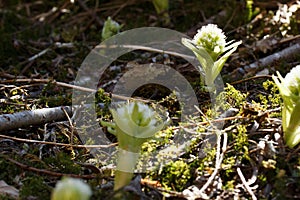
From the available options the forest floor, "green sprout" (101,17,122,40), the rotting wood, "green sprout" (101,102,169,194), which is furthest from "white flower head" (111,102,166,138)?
"green sprout" (101,17,122,40)

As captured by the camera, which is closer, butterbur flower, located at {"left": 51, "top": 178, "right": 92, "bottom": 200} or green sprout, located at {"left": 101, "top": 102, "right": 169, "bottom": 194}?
butterbur flower, located at {"left": 51, "top": 178, "right": 92, "bottom": 200}

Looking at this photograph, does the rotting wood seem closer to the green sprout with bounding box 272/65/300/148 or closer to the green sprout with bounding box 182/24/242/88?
the green sprout with bounding box 182/24/242/88

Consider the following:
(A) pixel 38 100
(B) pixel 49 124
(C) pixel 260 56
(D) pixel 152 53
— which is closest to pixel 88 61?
(D) pixel 152 53

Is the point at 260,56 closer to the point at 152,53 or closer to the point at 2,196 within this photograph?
the point at 152,53

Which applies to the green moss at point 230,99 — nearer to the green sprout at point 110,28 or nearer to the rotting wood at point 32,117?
the rotting wood at point 32,117

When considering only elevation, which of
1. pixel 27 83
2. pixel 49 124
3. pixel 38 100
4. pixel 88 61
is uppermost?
pixel 88 61

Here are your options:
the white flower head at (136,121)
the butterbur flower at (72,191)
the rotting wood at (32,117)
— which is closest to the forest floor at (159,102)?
the rotting wood at (32,117)

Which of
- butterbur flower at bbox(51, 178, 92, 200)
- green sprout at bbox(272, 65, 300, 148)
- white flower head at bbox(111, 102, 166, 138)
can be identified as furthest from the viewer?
green sprout at bbox(272, 65, 300, 148)
